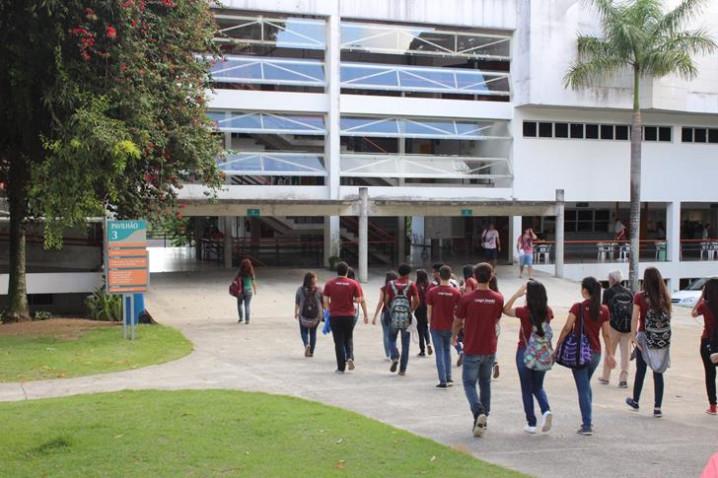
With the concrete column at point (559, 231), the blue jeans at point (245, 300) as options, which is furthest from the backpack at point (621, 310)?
the concrete column at point (559, 231)

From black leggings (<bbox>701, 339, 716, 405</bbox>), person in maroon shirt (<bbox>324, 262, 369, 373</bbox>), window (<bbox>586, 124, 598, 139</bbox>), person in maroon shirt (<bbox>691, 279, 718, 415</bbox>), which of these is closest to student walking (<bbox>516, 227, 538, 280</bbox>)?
window (<bbox>586, 124, 598, 139</bbox>)

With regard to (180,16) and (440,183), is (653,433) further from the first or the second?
(440,183)

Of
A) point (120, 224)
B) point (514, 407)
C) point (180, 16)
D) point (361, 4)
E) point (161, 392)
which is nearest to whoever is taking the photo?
point (514, 407)

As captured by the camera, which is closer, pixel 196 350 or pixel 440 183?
pixel 196 350

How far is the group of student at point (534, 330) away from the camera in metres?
7.94

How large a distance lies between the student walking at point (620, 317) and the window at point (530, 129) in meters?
19.9

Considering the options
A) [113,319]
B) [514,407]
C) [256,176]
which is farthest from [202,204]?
[514,407]

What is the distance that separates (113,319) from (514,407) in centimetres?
1179

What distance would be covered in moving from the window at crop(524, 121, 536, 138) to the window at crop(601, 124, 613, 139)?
3176 mm

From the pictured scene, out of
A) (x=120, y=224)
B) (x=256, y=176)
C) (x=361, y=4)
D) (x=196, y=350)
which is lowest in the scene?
(x=196, y=350)

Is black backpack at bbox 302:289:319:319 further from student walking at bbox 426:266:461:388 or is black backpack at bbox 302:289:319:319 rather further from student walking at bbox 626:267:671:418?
student walking at bbox 626:267:671:418

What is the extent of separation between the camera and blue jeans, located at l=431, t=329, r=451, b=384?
1027cm

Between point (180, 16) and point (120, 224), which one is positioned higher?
point (180, 16)

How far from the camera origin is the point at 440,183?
103 ft
